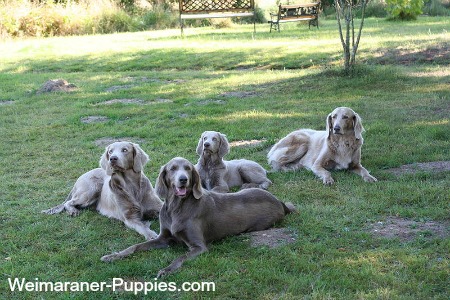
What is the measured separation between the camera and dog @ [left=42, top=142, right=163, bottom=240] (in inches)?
245

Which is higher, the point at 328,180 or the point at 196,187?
the point at 196,187

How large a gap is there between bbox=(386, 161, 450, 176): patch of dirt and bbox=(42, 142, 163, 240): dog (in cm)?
298

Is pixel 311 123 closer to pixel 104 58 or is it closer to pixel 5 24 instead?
pixel 104 58

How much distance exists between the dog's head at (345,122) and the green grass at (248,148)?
53 centimetres

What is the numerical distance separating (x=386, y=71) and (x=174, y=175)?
9313 millimetres

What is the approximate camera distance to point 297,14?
26297mm

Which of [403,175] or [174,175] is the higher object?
[174,175]

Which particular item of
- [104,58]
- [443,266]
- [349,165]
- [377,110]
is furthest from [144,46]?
[443,266]

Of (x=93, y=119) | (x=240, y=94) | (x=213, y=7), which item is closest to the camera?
(x=93, y=119)

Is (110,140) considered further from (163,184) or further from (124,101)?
(163,184)

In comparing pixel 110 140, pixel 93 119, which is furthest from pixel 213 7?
pixel 110 140

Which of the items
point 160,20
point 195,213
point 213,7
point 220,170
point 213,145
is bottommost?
point 220,170

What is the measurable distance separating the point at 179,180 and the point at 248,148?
12.2 ft

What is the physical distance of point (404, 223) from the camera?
5.71m
